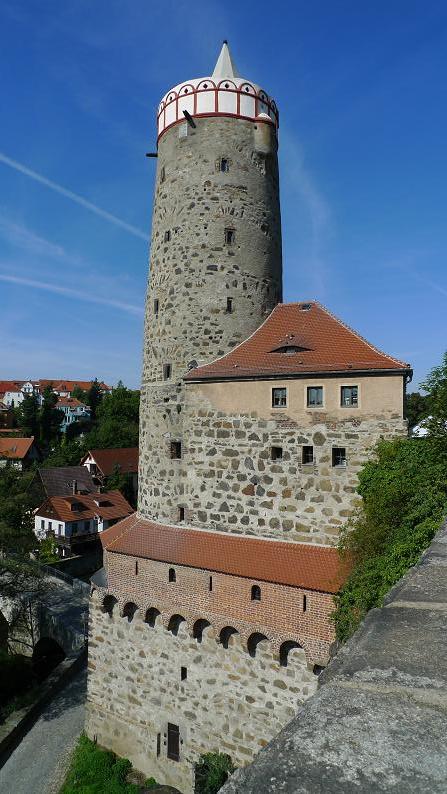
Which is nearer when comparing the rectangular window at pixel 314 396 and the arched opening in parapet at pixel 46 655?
the rectangular window at pixel 314 396

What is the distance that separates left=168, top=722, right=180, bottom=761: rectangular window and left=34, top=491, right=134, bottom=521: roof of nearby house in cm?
2519

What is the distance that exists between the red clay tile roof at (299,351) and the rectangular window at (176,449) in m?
2.03

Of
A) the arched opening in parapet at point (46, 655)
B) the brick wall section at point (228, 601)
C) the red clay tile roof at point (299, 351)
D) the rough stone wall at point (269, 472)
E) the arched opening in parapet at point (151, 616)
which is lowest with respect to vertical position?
the arched opening in parapet at point (46, 655)

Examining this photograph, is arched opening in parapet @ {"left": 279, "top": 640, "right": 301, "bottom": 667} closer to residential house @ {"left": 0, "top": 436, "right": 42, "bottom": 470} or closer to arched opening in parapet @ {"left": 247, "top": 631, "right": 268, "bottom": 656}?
arched opening in parapet @ {"left": 247, "top": 631, "right": 268, "bottom": 656}

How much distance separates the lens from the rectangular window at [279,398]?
13090 millimetres

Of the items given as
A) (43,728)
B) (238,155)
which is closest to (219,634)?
(43,728)

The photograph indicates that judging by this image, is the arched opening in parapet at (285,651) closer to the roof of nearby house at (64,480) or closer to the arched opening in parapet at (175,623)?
the arched opening in parapet at (175,623)

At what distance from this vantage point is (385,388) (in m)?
11.9

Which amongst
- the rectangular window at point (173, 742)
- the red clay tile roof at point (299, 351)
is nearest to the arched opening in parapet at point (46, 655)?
the rectangular window at point (173, 742)

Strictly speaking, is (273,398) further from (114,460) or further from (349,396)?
(114,460)

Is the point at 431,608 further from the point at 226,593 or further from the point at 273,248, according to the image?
the point at 273,248

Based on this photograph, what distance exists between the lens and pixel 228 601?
40.2 ft

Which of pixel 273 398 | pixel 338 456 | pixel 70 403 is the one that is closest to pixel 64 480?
pixel 273 398

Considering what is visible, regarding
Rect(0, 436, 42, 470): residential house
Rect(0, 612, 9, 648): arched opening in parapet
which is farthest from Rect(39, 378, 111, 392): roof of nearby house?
Rect(0, 612, 9, 648): arched opening in parapet
